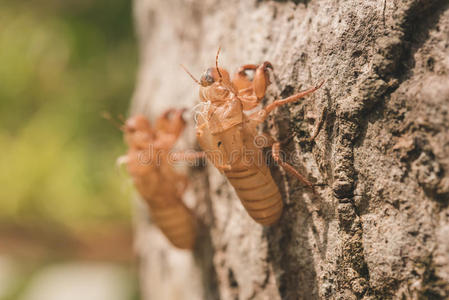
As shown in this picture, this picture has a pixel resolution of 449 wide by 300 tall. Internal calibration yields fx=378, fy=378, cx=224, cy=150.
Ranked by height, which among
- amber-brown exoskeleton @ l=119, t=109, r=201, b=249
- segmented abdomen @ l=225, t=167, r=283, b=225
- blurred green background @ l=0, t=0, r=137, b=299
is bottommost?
segmented abdomen @ l=225, t=167, r=283, b=225

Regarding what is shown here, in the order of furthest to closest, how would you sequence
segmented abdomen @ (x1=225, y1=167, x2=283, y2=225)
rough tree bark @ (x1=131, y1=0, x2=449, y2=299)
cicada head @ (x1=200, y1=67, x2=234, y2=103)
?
cicada head @ (x1=200, y1=67, x2=234, y2=103) → segmented abdomen @ (x1=225, y1=167, x2=283, y2=225) → rough tree bark @ (x1=131, y1=0, x2=449, y2=299)

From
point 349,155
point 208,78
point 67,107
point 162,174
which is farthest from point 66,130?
point 349,155

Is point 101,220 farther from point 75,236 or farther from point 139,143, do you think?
point 139,143

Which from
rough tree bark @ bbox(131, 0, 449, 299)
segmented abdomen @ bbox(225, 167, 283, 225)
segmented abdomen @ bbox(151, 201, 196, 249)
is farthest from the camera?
segmented abdomen @ bbox(151, 201, 196, 249)

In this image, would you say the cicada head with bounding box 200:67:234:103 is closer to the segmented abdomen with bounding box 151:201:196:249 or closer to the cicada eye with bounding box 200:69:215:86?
the cicada eye with bounding box 200:69:215:86

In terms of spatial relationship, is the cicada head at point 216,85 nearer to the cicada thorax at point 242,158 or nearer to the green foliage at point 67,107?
the cicada thorax at point 242,158

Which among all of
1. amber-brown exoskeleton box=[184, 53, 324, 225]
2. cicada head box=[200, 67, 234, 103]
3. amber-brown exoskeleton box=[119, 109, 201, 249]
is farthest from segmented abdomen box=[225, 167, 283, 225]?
amber-brown exoskeleton box=[119, 109, 201, 249]

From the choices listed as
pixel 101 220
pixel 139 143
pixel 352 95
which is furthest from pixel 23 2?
pixel 352 95
